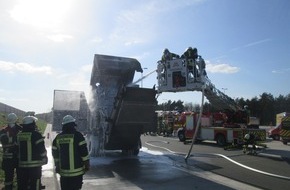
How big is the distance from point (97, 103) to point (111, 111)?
1.16 m

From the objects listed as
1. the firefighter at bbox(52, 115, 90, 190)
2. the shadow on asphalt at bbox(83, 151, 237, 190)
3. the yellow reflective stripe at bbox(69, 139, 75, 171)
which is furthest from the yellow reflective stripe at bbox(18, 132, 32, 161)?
the shadow on asphalt at bbox(83, 151, 237, 190)

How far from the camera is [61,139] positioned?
268 inches

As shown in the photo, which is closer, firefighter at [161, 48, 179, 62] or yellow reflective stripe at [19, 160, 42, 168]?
yellow reflective stripe at [19, 160, 42, 168]

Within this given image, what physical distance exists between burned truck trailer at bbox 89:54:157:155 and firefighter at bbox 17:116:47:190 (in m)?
6.57

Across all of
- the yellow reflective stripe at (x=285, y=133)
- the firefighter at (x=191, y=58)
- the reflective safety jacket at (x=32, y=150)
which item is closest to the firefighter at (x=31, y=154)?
the reflective safety jacket at (x=32, y=150)

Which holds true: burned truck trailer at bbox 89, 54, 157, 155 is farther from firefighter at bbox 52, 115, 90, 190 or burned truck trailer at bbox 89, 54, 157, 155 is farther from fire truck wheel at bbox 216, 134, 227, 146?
fire truck wheel at bbox 216, 134, 227, 146

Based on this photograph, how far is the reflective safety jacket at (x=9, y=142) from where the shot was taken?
8297 mm

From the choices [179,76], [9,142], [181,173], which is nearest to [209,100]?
[179,76]

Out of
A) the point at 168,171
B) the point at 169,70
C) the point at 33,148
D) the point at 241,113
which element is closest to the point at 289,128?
the point at 241,113

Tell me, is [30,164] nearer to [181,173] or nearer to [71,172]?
[71,172]

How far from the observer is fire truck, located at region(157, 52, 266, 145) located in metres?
20.5

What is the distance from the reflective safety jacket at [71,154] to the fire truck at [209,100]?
42.0 feet

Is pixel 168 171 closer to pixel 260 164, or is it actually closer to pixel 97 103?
pixel 260 164

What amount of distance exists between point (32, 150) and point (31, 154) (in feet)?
0.28
